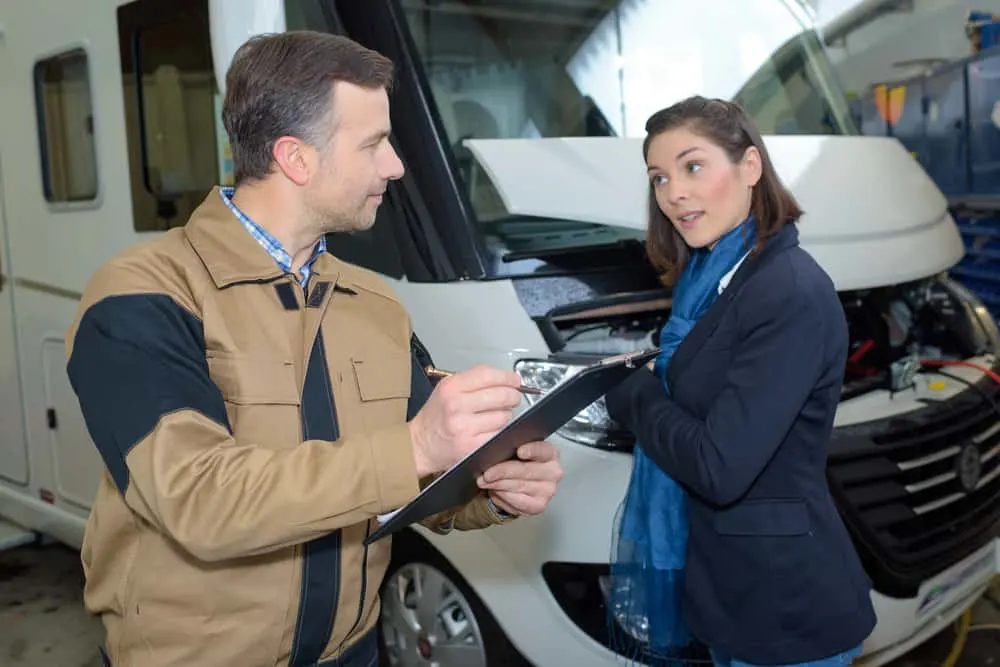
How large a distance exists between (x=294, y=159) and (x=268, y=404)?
14.2 inches

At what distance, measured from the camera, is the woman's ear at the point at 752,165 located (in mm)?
2016

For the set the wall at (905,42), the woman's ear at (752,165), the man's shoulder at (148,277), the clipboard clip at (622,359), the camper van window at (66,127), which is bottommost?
the clipboard clip at (622,359)

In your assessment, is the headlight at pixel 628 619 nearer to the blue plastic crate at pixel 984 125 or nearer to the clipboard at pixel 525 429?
the clipboard at pixel 525 429

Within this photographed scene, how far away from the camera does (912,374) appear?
9.84 feet

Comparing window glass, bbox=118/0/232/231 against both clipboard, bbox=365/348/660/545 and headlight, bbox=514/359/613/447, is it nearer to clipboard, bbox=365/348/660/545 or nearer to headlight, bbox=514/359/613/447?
headlight, bbox=514/359/613/447

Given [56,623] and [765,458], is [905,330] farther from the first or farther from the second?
[56,623]

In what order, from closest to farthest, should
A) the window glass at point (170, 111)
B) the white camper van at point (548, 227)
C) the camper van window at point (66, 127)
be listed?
the white camper van at point (548, 227) < the window glass at point (170, 111) < the camper van window at point (66, 127)

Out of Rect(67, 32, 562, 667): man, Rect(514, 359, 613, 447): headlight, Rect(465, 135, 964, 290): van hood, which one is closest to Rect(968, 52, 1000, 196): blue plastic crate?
Rect(465, 135, 964, 290): van hood

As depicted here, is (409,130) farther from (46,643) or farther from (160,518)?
(46,643)

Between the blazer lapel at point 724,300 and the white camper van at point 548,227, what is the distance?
0.27m

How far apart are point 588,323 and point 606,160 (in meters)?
0.49

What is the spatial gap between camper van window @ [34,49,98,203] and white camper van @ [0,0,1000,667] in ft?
0.04

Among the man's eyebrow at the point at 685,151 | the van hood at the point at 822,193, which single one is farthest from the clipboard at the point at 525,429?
the van hood at the point at 822,193

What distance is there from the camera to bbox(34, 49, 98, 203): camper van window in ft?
12.1
